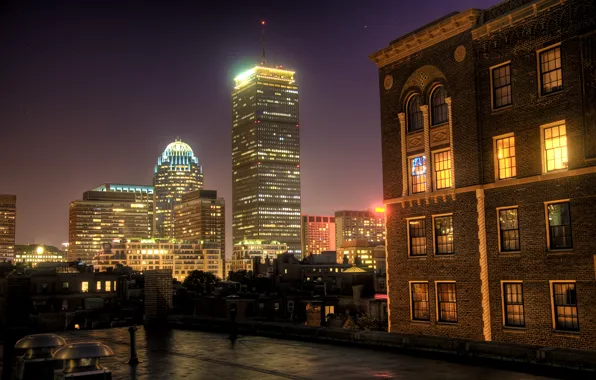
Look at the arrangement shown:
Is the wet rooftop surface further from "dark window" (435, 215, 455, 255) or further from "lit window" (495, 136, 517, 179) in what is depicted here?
"lit window" (495, 136, 517, 179)

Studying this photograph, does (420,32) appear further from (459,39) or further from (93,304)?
(93,304)

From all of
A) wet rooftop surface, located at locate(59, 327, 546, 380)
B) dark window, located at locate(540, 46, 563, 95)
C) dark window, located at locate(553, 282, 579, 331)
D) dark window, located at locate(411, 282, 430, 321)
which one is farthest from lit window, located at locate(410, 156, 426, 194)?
wet rooftop surface, located at locate(59, 327, 546, 380)

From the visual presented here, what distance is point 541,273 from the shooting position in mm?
25516

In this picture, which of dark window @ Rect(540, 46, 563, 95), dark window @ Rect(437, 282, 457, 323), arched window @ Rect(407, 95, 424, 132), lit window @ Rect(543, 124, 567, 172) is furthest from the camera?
arched window @ Rect(407, 95, 424, 132)

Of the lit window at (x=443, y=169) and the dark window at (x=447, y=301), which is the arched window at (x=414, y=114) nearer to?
the lit window at (x=443, y=169)

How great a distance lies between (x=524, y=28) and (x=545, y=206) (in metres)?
7.42

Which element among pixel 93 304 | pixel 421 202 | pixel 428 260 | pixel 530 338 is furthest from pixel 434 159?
pixel 93 304

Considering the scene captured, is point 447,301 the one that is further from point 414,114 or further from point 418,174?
point 414,114

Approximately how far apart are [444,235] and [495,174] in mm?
4092

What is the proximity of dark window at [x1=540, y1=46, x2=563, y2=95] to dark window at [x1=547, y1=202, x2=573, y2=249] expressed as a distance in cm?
462

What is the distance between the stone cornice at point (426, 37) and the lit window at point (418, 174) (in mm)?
5511

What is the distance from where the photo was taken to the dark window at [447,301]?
29.4m

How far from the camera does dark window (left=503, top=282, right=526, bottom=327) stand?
26.4 meters

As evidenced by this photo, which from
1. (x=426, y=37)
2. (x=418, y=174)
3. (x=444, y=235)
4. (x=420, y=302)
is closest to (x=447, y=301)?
(x=420, y=302)
